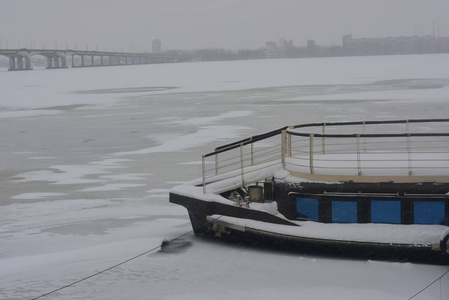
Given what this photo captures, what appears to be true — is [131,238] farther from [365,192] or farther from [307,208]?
[365,192]

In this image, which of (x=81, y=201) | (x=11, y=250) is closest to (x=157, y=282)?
(x=11, y=250)

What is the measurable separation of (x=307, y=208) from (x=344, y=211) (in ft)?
2.10

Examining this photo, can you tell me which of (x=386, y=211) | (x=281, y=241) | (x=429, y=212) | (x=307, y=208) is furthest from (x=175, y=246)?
(x=429, y=212)

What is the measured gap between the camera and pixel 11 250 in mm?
12008

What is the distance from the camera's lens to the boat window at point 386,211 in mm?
10789

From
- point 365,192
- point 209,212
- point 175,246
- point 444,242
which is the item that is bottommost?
point 175,246

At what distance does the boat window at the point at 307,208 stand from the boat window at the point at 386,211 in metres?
0.95

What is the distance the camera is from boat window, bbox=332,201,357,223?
36.0ft

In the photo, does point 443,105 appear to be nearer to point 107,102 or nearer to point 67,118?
point 67,118

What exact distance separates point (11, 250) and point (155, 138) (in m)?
14.2

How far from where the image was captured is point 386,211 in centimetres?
1083

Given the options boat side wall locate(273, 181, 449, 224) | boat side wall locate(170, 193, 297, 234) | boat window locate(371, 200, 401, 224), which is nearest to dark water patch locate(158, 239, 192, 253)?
boat side wall locate(170, 193, 297, 234)

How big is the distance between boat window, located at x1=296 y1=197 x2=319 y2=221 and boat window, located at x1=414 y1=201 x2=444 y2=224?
5.29 ft

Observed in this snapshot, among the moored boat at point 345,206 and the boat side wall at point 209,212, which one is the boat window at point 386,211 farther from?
the boat side wall at point 209,212
